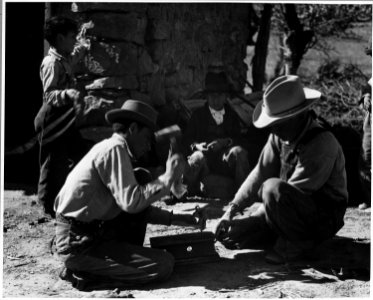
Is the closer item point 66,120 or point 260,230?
point 260,230

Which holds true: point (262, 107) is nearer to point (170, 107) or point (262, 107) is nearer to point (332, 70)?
point (170, 107)

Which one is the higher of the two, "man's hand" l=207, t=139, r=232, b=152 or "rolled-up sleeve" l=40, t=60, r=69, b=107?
"rolled-up sleeve" l=40, t=60, r=69, b=107

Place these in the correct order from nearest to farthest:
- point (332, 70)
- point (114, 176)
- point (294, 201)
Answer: point (114, 176), point (294, 201), point (332, 70)

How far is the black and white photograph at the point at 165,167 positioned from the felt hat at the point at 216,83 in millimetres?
20

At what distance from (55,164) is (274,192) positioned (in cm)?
231

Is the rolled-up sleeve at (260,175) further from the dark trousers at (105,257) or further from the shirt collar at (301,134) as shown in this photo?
the dark trousers at (105,257)

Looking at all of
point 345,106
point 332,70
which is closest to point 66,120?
point 345,106

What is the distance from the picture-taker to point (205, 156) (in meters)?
6.67

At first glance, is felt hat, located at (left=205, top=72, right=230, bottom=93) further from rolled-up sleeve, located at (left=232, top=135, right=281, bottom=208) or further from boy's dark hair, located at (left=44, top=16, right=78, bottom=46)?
rolled-up sleeve, located at (left=232, top=135, right=281, bottom=208)

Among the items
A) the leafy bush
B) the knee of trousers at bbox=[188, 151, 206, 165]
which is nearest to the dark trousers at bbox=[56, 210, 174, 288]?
the knee of trousers at bbox=[188, 151, 206, 165]

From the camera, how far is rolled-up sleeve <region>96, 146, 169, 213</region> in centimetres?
392

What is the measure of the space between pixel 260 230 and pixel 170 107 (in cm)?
238

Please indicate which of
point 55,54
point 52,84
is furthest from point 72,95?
point 55,54

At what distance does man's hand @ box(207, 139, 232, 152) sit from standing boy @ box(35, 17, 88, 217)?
139 cm
